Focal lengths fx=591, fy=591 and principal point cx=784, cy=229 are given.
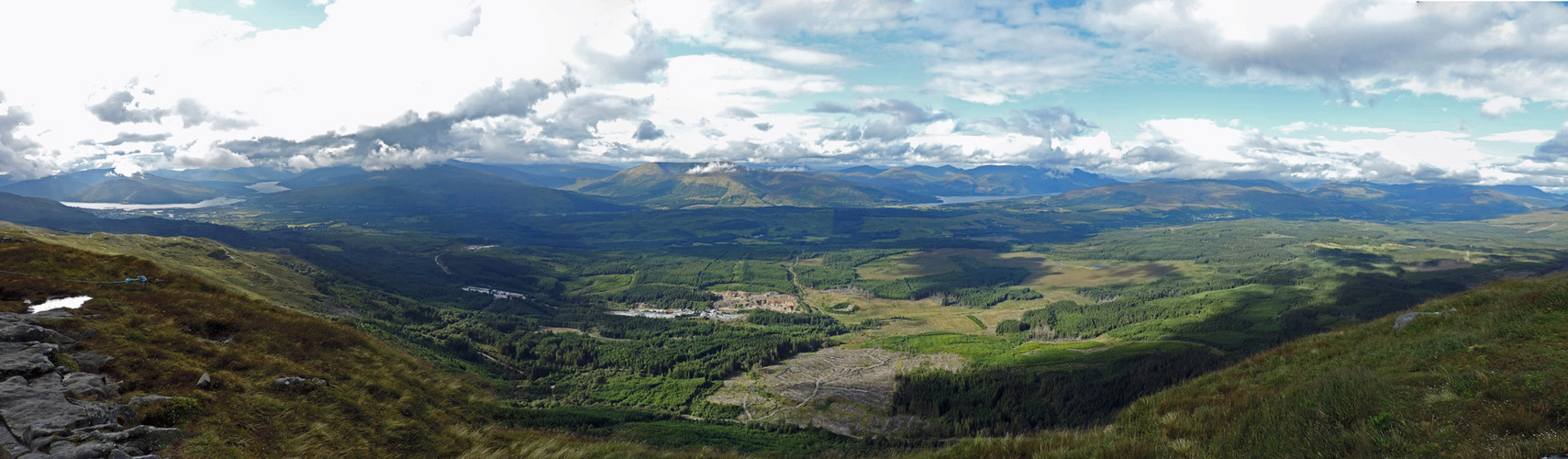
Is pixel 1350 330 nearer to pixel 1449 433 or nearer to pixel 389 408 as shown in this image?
pixel 1449 433

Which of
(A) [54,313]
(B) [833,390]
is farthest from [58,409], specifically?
(B) [833,390]

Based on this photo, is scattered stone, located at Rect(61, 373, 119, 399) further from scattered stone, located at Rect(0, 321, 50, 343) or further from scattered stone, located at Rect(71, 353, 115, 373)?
scattered stone, located at Rect(0, 321, 50, 343)

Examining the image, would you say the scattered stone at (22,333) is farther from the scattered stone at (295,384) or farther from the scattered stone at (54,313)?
the scattered stone at (295,384)

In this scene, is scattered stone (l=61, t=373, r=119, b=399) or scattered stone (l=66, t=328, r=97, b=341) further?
scattered stone (l=66, t=328, r=97, b=341)

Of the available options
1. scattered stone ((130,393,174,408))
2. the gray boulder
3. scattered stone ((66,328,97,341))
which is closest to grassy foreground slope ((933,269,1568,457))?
scattered stone ((130,393,174,408))

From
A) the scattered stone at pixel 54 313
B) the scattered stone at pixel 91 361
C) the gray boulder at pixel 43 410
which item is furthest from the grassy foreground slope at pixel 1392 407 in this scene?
the scattered stone at pixel 54 313
